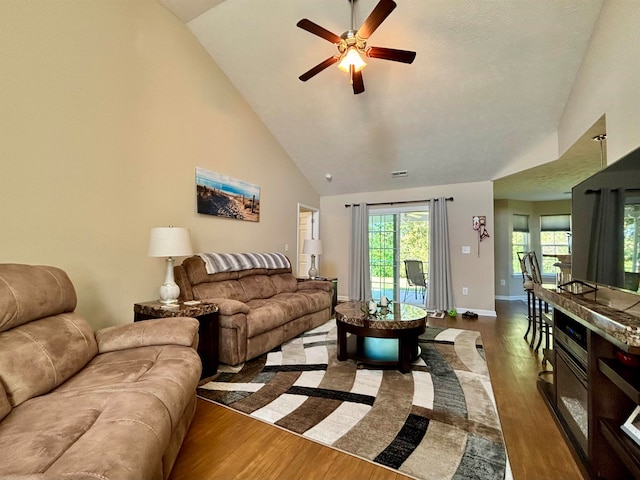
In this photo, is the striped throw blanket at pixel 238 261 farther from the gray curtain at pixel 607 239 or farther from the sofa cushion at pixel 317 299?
the gray curtain at pixel 607 239

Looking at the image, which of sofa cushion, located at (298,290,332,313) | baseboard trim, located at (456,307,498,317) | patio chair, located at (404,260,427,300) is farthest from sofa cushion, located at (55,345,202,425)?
baseboard trim, located at (456,307,498,317)

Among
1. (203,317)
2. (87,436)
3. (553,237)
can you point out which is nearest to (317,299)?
(203,317)

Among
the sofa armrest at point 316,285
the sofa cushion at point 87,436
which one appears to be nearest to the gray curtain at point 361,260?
the sofa armrest at point 316,285

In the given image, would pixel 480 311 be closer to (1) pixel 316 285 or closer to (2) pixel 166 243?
(1) pixel 316 285

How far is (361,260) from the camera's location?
5.96 m

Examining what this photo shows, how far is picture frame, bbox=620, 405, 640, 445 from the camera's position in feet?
3.93

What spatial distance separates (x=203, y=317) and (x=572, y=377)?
8.69 feet

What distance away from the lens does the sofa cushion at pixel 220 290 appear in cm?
320

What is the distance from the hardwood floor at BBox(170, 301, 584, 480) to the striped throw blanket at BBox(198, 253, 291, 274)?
165cm

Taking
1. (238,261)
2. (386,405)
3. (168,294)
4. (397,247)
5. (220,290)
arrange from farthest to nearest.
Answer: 1. (397,247)
2. (238,261)
3. (220,290)
4. (168,294)
5. (386,405)

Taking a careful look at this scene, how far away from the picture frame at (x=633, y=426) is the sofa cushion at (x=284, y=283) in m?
3.50

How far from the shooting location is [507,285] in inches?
264

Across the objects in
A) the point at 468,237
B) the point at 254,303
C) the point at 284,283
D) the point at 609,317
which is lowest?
the point at 254,303

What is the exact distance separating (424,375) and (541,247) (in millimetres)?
6225
